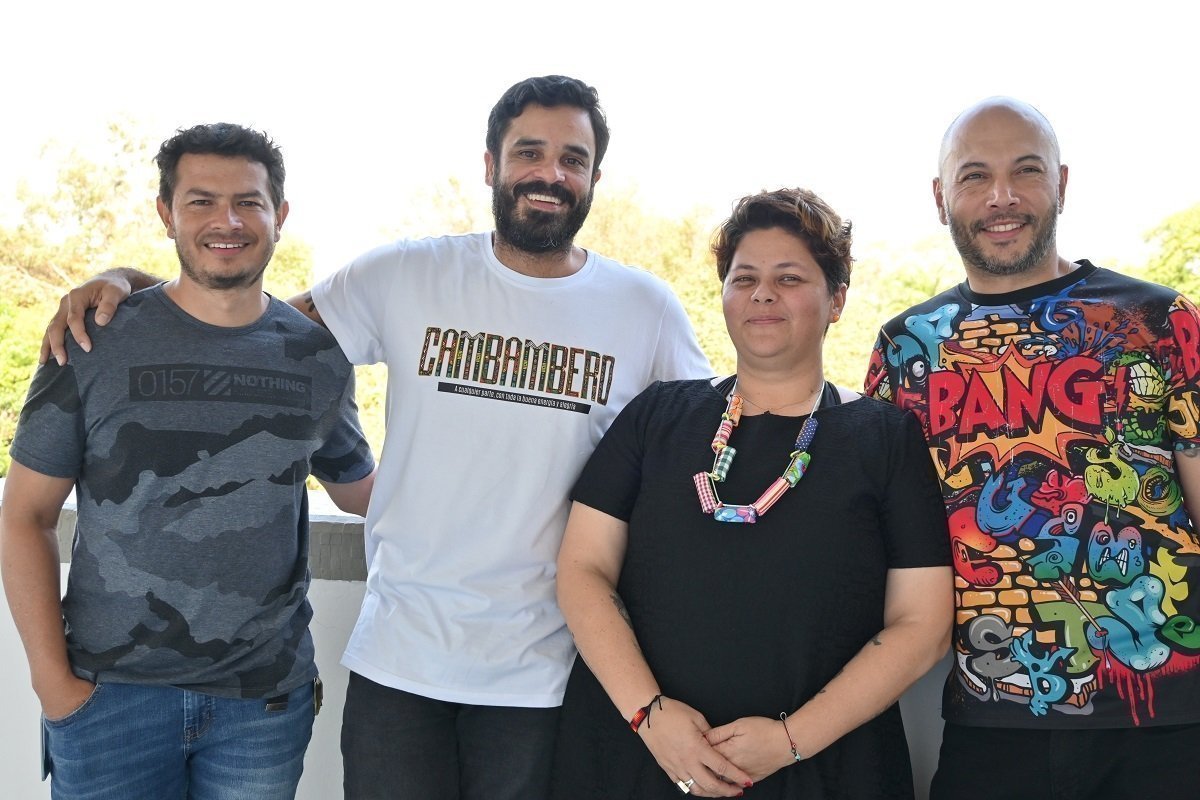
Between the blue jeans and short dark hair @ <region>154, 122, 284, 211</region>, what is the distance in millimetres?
936

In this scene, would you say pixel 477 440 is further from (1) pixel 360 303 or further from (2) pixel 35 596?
(2) pixel 35 596

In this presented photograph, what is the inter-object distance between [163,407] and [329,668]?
0.84 meters

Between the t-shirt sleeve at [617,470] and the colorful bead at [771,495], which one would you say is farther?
the t-shirt sleeve at [617,470]

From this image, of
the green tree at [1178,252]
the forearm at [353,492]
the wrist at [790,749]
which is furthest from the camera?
the green tree at [1178,252]

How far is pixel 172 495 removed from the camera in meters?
1.88

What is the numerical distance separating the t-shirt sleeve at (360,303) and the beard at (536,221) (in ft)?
0.79

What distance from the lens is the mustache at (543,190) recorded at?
84.6 inches

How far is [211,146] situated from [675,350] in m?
0.99

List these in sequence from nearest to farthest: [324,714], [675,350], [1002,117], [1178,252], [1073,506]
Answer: [1073,506] < [1002,117] < [675,350] < [324,714] < [1178,252]

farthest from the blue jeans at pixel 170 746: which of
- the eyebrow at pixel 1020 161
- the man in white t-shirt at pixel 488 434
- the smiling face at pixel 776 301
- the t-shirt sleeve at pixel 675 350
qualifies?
the eyebrow at pixel 1020 161

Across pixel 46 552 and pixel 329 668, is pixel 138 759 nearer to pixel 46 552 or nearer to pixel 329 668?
pixel 46 552

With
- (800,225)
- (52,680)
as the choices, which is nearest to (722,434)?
(800,225)

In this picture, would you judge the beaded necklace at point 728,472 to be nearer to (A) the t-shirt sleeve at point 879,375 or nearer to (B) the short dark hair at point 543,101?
(A) the t-shirt sleeve at point 879,375

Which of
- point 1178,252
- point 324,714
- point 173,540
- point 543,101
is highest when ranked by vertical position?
point 1178,252
